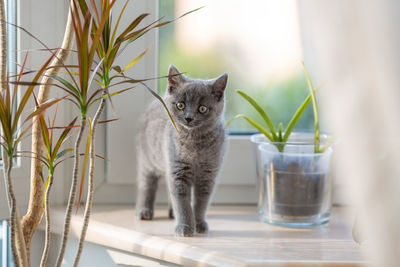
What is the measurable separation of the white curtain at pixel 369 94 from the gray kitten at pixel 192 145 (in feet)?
3.04

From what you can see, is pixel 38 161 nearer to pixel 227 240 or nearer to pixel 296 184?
pixel 227 240

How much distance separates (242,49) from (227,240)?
23.9 inches

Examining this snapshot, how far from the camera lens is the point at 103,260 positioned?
122 centimetres

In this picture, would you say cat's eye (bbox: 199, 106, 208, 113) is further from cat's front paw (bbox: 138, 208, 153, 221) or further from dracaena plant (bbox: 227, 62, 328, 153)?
cat's front paw (bbox: 138, 208, 153, 221)

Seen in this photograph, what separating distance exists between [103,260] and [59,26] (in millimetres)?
655

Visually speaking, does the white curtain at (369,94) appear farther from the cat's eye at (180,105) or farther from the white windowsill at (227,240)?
the cat's eye at (180,105)

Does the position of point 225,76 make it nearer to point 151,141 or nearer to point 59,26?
point 151,141

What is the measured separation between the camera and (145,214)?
1.31 metres

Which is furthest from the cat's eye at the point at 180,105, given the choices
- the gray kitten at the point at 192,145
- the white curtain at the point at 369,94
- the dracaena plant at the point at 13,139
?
the white curtain at the point at 369,94

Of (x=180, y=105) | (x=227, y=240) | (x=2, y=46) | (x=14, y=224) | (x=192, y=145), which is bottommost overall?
(x=227, y=240)

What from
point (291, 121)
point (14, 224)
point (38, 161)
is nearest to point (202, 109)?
point (291, 121)

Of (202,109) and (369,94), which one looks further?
(202,109)

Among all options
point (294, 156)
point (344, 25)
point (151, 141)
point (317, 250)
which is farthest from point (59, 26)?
point (344, 25)

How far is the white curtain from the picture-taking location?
0.24 m
